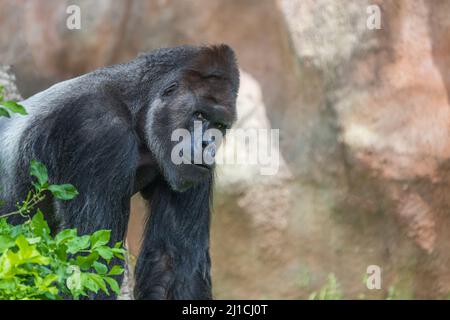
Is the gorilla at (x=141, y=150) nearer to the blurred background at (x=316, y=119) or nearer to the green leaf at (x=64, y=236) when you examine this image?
the green leaf at (x=64, y=236)

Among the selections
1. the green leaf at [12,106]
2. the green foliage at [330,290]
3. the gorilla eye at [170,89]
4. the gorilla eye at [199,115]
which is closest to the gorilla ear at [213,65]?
the gorilla eye at [170,89]

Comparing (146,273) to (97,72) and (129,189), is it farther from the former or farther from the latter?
(97,72)

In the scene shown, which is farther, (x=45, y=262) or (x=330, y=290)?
(x=330, y=290)

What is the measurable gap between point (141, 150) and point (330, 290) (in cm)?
331

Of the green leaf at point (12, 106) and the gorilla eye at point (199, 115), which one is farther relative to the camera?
the gorilla eye at point (199, 115)

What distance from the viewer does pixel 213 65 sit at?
521cm

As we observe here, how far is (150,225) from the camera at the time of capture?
5.50 metres

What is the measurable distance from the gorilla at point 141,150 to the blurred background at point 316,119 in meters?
2.50

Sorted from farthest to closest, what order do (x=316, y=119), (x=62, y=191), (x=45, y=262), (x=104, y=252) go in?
(x=316, y=119), (x=62, y=191), (x=104, y=252), (x=45, y=262)

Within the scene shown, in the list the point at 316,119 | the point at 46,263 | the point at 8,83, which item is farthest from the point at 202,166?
the point at 8,83

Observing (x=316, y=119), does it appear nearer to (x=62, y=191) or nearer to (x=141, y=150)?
(x=141, y=150)

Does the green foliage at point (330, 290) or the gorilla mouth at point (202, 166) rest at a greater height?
the gorilla mouth at point (202, 166)

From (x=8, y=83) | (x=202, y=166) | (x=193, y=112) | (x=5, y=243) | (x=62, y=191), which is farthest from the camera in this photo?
(x=8, y=83)

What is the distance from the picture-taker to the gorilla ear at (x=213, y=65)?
17.1ft
